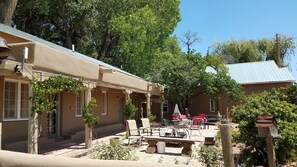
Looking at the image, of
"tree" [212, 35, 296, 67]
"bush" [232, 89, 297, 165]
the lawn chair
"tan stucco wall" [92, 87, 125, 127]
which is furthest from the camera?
"tree" [212, 35, 296, 67]

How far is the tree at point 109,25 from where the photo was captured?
33312 millimetres

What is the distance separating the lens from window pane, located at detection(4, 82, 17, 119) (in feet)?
38.1

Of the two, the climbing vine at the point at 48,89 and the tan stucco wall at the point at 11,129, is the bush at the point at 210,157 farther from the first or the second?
the tan stucco wall at the point at 11,129

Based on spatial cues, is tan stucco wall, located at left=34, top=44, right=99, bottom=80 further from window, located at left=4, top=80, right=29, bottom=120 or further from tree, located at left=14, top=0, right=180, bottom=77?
tree, located at left=14, top=0, right=180, bottom=77

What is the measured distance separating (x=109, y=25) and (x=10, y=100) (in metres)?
24.4

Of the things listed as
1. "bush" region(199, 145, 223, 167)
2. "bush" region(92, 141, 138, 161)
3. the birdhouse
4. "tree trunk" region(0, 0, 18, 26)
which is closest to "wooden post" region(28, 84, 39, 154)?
"bush" region(92, 141, 138, 161)

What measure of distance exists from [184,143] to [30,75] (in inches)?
262

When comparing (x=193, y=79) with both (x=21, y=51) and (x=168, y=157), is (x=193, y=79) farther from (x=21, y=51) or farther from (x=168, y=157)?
(x=21, y=51)

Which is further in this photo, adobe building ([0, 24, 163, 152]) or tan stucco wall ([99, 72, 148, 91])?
tan stucco wall ([99, 72, 148, 91])

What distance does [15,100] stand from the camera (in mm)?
12000

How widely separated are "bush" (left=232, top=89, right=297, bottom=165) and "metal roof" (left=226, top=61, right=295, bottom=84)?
21.6 meters

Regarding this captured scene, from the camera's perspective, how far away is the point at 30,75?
33.6 feet

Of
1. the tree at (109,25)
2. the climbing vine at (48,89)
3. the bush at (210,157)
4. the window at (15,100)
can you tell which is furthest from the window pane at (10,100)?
the tree at (109,25)

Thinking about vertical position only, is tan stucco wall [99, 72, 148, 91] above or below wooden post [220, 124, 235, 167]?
above
